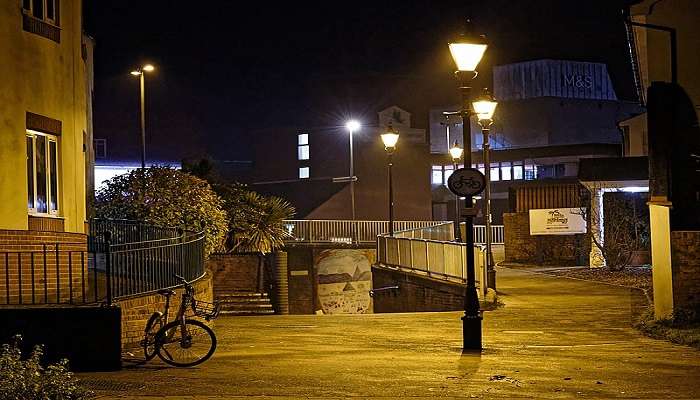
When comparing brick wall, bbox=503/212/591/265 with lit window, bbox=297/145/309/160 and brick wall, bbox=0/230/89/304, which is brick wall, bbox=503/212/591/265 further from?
brick wall, bbox=0/230/89/304

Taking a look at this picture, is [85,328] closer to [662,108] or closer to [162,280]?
[162,280]

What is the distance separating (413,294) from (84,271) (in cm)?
1457

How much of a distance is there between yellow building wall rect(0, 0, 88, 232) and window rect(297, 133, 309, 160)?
4730cm

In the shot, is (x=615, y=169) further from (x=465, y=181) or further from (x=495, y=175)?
(x=495, y=175)

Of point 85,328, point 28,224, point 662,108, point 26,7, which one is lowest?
point 85,328

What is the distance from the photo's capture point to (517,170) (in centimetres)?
7588

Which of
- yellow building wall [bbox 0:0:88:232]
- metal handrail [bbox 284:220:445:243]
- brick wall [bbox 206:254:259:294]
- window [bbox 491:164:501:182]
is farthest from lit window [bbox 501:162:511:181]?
yellow building wall [bbox 0:0:88:232]

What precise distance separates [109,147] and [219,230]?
32784 mm

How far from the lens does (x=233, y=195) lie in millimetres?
35156

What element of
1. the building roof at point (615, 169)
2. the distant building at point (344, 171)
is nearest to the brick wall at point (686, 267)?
the building roof at point (615, 169)

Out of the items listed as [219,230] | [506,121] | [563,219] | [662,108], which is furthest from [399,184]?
[662,108]

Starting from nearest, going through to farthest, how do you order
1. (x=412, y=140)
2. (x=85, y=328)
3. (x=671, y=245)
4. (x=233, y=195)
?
(x=85, y=328)
(x=671, y=245)
(x=233, y=195)
(x=412, y=140)

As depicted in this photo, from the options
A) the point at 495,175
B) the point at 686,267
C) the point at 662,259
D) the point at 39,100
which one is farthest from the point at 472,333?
the point at 495,175

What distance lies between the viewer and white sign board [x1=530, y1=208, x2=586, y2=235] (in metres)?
39.8
